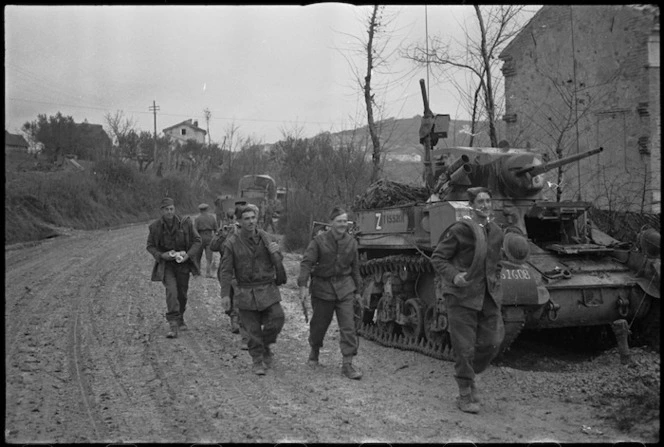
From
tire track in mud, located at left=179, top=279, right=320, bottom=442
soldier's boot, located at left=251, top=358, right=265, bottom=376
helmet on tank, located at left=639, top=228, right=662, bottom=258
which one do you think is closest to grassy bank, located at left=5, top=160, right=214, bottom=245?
tire track in mud, located at left=179, top=279, right=320, bottom=442

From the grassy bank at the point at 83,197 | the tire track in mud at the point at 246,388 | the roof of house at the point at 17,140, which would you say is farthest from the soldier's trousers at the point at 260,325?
the roof of house at the point at 17,140

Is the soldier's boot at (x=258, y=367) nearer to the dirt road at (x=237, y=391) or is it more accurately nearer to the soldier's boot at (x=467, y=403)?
the dirt road at (x=237, y=391)

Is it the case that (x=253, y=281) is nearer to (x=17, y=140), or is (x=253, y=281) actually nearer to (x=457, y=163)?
(x=457, y=163)

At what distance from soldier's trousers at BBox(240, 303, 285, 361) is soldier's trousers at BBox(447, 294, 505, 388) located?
6.73 feet

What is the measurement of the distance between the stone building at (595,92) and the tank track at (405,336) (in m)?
7.20

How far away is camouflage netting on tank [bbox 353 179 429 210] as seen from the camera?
9570 millimetres

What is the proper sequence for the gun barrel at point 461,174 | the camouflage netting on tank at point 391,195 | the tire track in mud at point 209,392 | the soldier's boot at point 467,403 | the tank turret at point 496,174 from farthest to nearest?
the camouflage netting on tank at point 391,195, the tank turret at point 496,174, the gun barrel at point 461,174, the soldier's boot at point 467,403, the tire track in mud at point 209,392

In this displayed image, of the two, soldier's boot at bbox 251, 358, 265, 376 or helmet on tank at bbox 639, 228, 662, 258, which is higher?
helmet on tank at bbox 639, 228, 662, 258

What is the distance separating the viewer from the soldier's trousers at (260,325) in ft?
22.4

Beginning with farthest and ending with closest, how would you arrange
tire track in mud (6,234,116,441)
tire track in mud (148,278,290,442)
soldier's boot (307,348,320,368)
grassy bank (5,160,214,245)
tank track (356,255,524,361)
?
grassy bank (5,160,214,245)
soldier's boot (307,348,320,368)
tank track (356,255,524,361)
tire track in mud (6,234,116,441)
tire track in mud (148,278,290,442)

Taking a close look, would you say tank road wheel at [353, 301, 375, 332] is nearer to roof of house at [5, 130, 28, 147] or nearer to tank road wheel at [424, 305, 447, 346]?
tank road wheel at [424, 305, 447, 346]

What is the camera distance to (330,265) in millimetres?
6844

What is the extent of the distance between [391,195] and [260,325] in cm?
343

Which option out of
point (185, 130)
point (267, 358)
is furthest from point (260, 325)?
point (185, 130)
